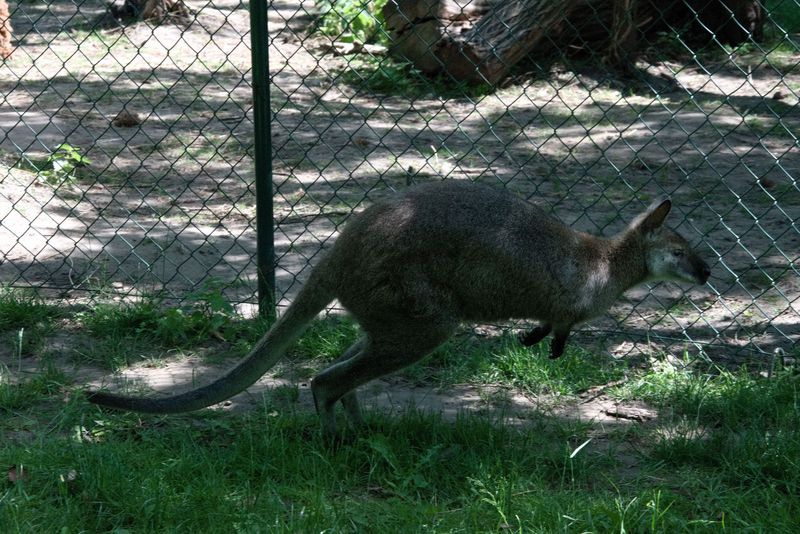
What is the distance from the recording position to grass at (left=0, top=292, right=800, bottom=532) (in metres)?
3.57

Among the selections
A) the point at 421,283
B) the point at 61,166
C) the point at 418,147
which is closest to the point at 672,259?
the point at 421,283

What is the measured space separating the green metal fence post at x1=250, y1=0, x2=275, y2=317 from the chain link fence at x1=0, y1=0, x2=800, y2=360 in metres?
0.37

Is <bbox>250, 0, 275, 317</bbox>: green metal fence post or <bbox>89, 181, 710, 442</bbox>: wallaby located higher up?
<bbox>250, 0, 275, 317</bbox>: green metal fence post

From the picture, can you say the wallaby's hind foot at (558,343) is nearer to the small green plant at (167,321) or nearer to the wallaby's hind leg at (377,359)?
the wallaby's hind leg at (377,359)

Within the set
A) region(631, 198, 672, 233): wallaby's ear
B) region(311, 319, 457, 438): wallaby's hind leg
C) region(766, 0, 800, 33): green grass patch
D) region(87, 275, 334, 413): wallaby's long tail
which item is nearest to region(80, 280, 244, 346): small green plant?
region(87, 275, 334, 413): wallaby's long tail

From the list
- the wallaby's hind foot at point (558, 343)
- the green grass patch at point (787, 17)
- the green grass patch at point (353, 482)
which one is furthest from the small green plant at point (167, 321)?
the green grass patch at point (787, 17)

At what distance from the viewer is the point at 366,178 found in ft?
24.6

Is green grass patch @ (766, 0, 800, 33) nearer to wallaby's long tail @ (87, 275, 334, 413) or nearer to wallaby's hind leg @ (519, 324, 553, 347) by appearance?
wallaby's hind leg @ (519, 324, 553, 347)

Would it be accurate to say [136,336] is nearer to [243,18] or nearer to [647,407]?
[647,407]

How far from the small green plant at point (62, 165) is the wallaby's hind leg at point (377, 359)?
3430mm

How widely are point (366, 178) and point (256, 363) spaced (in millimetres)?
3517

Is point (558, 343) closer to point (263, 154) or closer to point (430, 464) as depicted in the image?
point (430, 464)

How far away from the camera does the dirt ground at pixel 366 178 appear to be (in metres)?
5.66

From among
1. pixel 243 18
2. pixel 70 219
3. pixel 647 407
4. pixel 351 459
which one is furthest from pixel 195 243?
pixel 243 18
